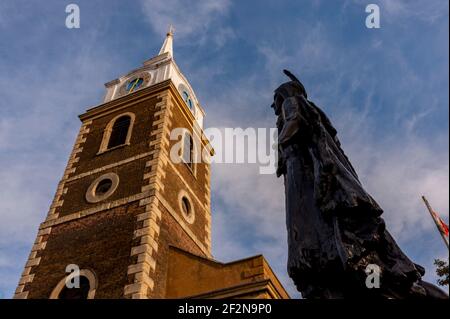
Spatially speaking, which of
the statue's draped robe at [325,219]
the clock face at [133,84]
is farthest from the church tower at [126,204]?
the statue's draped robe at [325,219]

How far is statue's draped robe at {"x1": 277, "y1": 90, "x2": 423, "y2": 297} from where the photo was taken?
8.31ft

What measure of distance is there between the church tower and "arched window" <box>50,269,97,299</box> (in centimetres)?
3

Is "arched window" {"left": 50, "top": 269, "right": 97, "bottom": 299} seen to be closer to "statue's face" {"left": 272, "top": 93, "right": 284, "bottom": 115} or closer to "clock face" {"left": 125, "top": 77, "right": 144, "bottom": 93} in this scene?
"statue's face" {"left": 272, "top": 93, "right": 284, "bottom": 115}

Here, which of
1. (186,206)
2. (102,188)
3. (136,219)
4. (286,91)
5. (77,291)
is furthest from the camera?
(186,206)

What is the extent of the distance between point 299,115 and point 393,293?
5.22 ft

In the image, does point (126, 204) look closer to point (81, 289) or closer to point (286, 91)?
point (81, 289)

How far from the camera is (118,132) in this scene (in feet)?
54.1

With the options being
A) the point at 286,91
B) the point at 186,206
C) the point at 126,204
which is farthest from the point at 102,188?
the point at 286,91

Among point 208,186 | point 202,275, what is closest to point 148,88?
point 208,186

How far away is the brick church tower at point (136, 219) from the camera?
987 centimetres

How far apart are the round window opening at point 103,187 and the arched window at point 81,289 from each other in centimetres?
318

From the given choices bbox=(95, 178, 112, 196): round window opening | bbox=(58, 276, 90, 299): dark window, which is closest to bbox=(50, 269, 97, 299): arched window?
bbox=(58, 276, 90, 299): dark window

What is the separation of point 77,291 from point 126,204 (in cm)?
279

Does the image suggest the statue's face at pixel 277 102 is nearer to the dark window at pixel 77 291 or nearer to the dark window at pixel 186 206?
the dark window at pixel 77 291
